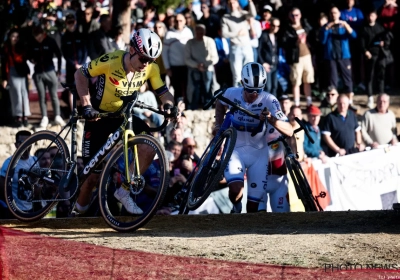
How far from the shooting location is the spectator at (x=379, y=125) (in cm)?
1850

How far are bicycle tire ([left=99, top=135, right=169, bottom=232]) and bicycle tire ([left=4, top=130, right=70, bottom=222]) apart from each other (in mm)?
658

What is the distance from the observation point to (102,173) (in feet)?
33.4

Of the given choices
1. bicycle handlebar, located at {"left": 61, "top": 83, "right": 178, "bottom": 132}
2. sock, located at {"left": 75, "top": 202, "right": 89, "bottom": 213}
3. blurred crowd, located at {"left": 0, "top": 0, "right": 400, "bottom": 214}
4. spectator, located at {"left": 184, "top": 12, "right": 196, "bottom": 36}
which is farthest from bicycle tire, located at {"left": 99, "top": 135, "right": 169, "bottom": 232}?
spectator, located at {"left": 184, "top": 12, "right": 196, "bottom": 36}

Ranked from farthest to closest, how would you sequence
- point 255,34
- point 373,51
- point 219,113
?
point 373,51 < point 255,34 < point 219,113

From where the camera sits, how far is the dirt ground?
353 inches

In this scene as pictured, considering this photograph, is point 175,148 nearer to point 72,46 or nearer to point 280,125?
point 280,125

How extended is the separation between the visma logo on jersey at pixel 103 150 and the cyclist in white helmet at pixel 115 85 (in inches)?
10.6

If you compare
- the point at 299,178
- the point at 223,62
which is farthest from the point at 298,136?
the point at 223,62

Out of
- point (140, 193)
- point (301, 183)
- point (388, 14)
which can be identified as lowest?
point (140, 193)

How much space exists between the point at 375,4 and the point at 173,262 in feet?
47.3

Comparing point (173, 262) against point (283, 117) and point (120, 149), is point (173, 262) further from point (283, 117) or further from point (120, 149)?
point (283, 117)

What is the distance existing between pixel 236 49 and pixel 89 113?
910 centimetres

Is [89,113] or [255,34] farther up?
[255,34]

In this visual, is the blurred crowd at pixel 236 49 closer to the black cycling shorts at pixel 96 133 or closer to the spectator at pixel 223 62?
the spectator at pixel 223 62
